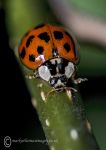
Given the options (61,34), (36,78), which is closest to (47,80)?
(36,78)

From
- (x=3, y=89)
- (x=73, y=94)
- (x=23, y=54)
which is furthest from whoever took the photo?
(x=3, y=89)

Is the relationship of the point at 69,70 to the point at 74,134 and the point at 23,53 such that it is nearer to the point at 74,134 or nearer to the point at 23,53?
the point at 23,53

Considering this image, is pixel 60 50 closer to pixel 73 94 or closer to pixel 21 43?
pixel 21 43

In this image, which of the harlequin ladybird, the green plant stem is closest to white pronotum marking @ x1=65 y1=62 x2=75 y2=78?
the harlequin ladybird

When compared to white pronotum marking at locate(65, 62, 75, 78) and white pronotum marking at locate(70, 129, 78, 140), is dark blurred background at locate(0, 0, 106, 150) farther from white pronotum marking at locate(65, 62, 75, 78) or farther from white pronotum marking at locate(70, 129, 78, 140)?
white pronotum marking at locate(70, 129, 78, 140)

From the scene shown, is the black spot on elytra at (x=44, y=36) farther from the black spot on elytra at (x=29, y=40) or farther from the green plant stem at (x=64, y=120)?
the green plant stem at (x=64, y=120)

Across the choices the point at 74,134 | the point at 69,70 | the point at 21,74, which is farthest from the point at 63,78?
the point at 74,134

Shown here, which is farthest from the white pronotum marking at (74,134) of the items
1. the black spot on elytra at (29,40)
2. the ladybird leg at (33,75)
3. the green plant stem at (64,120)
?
the black spot on elytra at (29,40)
